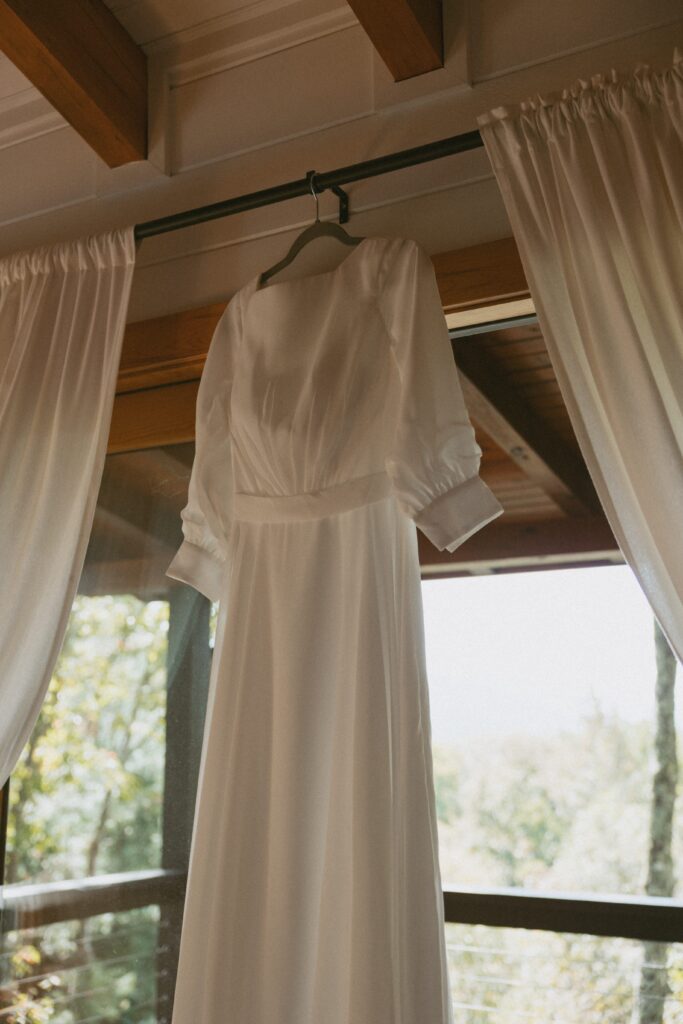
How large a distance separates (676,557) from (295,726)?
613 mm

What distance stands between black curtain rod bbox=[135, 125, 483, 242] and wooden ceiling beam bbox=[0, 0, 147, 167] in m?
0.25

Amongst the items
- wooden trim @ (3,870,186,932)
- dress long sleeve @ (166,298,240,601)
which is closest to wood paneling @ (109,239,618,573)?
dress long sleeve @ (166,298,240,601)

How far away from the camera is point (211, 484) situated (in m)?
1.81

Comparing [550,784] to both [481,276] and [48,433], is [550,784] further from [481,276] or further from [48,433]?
[48,433]

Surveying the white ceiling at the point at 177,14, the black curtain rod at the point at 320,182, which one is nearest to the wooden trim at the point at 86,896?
the black curtain rod at the point at 320,182

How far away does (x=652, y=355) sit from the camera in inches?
56.1

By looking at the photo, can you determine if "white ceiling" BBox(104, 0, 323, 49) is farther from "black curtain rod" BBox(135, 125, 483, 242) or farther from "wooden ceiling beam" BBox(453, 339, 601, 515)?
"wooden ceiling beam" BBox(453, 339, 601, 515)

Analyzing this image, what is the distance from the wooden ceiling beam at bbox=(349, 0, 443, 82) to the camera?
173 cm

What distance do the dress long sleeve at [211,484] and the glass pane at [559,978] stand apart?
2.40 ft

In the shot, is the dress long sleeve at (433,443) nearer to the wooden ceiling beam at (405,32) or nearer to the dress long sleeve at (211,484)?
the dress long sleeve at (211,484)

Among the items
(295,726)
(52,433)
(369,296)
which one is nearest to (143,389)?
(52,433)

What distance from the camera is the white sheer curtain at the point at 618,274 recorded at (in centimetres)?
140

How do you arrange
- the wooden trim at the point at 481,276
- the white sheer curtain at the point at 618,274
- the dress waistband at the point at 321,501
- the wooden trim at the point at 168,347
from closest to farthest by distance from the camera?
the white sheer curtain at the point at 618,274
the dress waistband at the point at 321,501
the wooden trim at the point at 481,276
the wooden trim at the point at 168,347

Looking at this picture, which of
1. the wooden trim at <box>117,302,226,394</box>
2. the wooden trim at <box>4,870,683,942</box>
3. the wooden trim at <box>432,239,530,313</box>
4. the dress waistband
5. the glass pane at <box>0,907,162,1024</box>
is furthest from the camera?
the wooden trim at <box>117,302,226,394</box>
